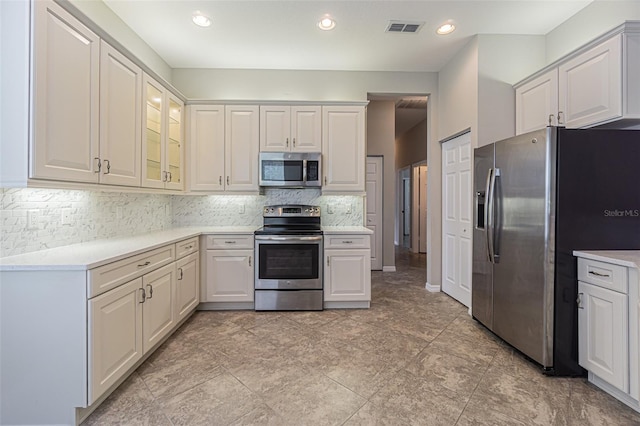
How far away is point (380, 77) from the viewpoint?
157 inches

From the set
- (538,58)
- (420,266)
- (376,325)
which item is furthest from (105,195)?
(420,266)

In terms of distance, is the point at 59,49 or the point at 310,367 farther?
the point at 310,367

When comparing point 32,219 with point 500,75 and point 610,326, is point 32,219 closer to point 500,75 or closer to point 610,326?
point 610,326

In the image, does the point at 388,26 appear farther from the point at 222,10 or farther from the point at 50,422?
the point at 50,422

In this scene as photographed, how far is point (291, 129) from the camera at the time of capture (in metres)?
3.60

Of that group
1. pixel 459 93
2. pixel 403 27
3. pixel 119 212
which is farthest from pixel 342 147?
pixel 119 212

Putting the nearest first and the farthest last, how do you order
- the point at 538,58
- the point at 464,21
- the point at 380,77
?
the point at 464,21, the point at 538,58, the point at 380,77

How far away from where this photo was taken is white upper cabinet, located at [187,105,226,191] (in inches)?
140

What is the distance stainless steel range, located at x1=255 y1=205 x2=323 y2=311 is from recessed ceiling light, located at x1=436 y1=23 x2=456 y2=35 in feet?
8.03

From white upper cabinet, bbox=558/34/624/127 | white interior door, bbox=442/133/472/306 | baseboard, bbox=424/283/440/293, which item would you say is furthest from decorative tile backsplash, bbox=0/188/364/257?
white upper cabinet, bbox=558/34/624/127

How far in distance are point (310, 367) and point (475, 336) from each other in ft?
5.23

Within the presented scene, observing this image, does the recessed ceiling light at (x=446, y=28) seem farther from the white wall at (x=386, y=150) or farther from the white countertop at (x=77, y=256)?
the white countertop at (x=77, y=256)

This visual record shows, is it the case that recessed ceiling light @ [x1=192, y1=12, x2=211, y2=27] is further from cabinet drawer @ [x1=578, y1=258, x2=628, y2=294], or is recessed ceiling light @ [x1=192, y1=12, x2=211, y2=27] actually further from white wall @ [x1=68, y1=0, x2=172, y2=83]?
cabinet drawer @ [x1=578, y1=258, x2=628, y2=294]

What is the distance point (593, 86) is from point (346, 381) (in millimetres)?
2873
